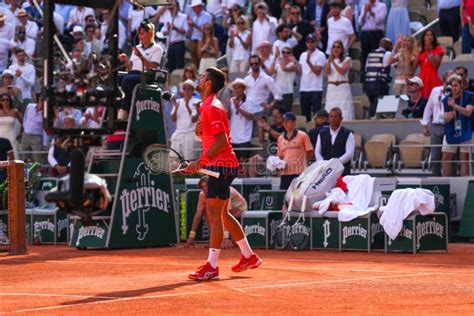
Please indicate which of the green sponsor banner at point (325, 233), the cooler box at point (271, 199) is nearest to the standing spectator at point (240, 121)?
the cooler box at point (271, 199)

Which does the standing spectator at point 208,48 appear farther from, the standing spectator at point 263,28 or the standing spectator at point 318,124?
the standing spectator at point 318,124

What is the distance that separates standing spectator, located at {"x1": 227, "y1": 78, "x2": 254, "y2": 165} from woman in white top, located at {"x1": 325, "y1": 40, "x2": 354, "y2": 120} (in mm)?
1588

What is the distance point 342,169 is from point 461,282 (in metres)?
6.53

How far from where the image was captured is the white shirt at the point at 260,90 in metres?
23.6

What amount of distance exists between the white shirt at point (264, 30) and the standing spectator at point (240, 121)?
2.27 meters

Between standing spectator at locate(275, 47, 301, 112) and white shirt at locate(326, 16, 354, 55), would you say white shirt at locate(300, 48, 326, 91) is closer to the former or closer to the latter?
standing spectator at locate(275, 47, 301, 112)

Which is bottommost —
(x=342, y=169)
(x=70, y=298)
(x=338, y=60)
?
(x=70, y=298)

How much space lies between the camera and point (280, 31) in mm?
24547

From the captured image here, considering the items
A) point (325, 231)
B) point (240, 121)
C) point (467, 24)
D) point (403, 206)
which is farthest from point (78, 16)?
point (403, 206)

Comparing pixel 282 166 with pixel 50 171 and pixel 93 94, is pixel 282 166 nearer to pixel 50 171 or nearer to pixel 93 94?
pixel 50 171

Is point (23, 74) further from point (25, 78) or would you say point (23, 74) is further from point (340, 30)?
point (340, 30)

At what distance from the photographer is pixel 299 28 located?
82.5 ft

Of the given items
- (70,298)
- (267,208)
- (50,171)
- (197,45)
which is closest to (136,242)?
(267,208)

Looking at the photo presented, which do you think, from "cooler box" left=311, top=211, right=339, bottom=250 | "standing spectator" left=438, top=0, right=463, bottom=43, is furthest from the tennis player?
"standing spectator" left=438, top=0, right=463, bottom=43
